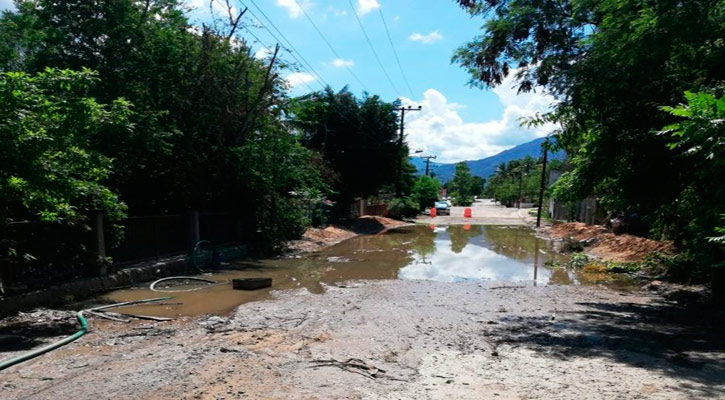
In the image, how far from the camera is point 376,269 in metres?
16.0

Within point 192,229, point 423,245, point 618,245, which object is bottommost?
point 423,245

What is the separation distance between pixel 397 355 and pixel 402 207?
135 feet

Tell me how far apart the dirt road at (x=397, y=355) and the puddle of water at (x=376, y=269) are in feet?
4.91

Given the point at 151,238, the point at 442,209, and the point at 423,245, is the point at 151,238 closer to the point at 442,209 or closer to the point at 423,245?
the point at 423,245

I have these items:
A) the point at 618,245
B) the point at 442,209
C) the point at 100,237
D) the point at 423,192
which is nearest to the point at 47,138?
the point at 100,237

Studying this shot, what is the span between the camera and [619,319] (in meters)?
8.67

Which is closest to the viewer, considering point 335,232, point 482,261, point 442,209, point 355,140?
point 482,261

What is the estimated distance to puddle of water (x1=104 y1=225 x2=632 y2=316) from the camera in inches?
424

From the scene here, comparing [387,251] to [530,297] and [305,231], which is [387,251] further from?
[530,297]

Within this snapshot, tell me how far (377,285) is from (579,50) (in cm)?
712

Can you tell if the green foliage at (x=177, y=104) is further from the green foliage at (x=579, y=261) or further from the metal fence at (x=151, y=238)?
the green foliage at (x=579, y=261)

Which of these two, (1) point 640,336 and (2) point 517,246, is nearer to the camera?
(1) point 640,336

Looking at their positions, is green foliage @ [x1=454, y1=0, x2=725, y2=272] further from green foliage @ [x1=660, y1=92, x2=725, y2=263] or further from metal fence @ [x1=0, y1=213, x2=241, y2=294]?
metal fence @ [x1=0, y1=213, x2=241, y2=294]

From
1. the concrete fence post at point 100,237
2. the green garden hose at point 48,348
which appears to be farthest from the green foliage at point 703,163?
the concrete fence post at point 100,237
